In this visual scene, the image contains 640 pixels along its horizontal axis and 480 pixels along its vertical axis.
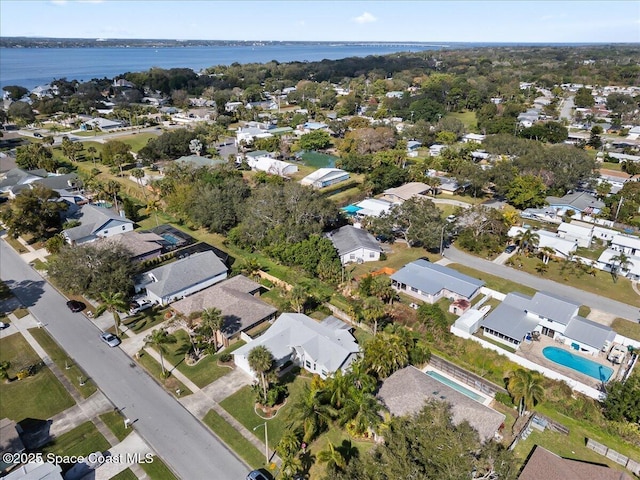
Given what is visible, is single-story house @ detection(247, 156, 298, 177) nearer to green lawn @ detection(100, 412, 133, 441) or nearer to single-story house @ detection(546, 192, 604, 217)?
single-story house @ detection(546, 192, 604, 217)

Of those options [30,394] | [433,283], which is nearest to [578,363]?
[433,283]

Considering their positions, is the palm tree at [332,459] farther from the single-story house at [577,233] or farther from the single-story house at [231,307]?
the single-story house at [577,233]

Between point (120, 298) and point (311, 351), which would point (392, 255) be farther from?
→ point (120, 298)

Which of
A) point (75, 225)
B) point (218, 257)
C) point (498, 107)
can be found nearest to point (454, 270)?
point (218, 257)

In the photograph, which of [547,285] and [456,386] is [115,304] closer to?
[456,386]

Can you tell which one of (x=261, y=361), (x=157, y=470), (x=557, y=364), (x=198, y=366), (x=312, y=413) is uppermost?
(x=261, y=361)

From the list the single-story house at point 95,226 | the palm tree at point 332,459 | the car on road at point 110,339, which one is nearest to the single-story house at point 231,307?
the car on road at point 110,339

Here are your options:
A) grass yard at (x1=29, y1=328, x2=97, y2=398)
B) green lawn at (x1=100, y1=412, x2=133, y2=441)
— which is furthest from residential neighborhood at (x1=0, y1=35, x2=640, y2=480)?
grass yard at (x1=29, y1=328, x2=97, y2=398)
